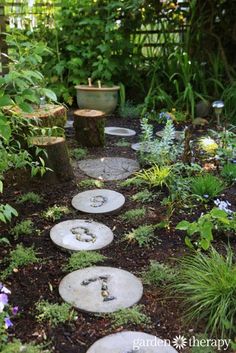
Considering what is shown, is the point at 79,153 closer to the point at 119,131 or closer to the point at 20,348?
the point at 119,131

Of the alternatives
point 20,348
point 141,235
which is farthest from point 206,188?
point 20,348

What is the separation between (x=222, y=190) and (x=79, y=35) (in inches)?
132

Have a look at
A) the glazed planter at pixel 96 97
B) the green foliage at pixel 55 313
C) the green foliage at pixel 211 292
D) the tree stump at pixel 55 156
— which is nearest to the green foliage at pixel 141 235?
the green foliage at pixel 211 292

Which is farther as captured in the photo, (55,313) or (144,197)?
(144,197)

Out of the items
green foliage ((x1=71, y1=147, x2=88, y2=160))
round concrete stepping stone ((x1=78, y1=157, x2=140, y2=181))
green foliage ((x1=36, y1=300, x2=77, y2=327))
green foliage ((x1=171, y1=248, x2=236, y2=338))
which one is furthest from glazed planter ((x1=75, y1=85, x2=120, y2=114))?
green foliage ((x1=36, y1=300, x2=77, y2=327))

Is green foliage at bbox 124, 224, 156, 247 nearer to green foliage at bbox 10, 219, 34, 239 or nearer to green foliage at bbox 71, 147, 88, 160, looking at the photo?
green foliage at bbox 10, 219, 34, 239

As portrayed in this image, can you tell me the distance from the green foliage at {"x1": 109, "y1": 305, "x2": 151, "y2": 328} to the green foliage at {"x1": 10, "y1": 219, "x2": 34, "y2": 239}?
89 centimetres

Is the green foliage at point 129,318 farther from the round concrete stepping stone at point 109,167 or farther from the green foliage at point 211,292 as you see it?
the round concrete stepping stone at point 109,167

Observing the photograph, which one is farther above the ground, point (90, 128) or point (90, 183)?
point (90, 128)

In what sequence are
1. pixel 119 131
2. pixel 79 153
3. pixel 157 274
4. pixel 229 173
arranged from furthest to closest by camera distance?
1. pixel 119 131
2. pixel 79 153
3. pixel 229 173
4. pixel 157 274

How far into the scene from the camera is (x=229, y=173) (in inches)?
132

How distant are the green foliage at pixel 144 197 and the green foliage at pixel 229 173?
65 cm

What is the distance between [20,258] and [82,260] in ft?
1.10

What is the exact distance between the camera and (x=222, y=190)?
125 inches
